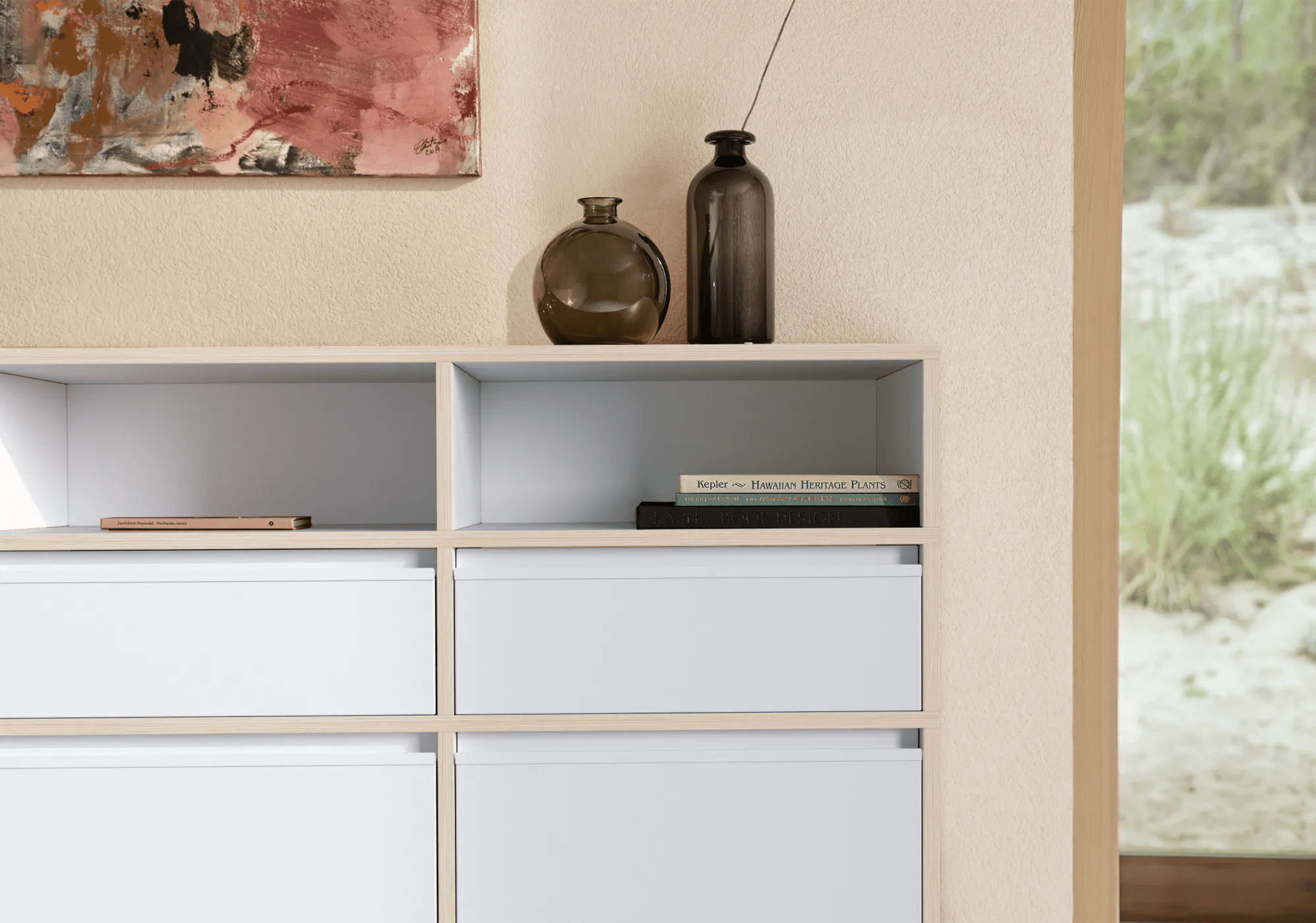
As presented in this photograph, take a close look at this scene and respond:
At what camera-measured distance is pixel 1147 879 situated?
5.28 feet

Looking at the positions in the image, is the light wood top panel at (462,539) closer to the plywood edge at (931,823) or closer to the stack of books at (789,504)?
the stack of books at (789,504)

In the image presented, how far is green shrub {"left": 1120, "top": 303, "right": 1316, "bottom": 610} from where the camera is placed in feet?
5.20

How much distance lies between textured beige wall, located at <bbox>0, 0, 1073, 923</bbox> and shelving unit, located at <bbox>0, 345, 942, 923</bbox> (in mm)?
128

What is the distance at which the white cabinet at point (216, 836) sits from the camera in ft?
3.75

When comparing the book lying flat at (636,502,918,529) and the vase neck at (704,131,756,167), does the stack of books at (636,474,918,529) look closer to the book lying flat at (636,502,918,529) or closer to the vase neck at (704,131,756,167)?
the book lying flat at (636,502,918,529)

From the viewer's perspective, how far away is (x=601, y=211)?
4.29ft

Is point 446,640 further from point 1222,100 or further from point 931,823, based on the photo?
point 1222,100

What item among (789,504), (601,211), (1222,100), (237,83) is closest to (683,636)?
(789,504)

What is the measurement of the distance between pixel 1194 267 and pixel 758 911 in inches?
57.3

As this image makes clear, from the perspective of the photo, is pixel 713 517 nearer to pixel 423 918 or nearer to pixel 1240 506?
pixel 423 918

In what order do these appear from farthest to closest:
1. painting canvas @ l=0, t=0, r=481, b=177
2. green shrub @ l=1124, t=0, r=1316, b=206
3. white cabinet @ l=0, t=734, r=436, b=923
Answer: green shrub @ l=1124, t=0, r=1316, b=206 < painting canvas @ l=0, t=0, r=481, b=177 < white cabinet @ l=0, t=734, r=436, b=923

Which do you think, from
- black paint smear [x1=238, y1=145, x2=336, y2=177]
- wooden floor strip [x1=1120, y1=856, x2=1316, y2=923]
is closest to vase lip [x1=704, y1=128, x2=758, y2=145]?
black paint smear [x1=238, y1=145, x2=336, y2=177]

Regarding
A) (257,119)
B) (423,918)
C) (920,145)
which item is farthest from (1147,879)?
(257,119)

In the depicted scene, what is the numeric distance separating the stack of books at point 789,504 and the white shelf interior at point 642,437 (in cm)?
26
